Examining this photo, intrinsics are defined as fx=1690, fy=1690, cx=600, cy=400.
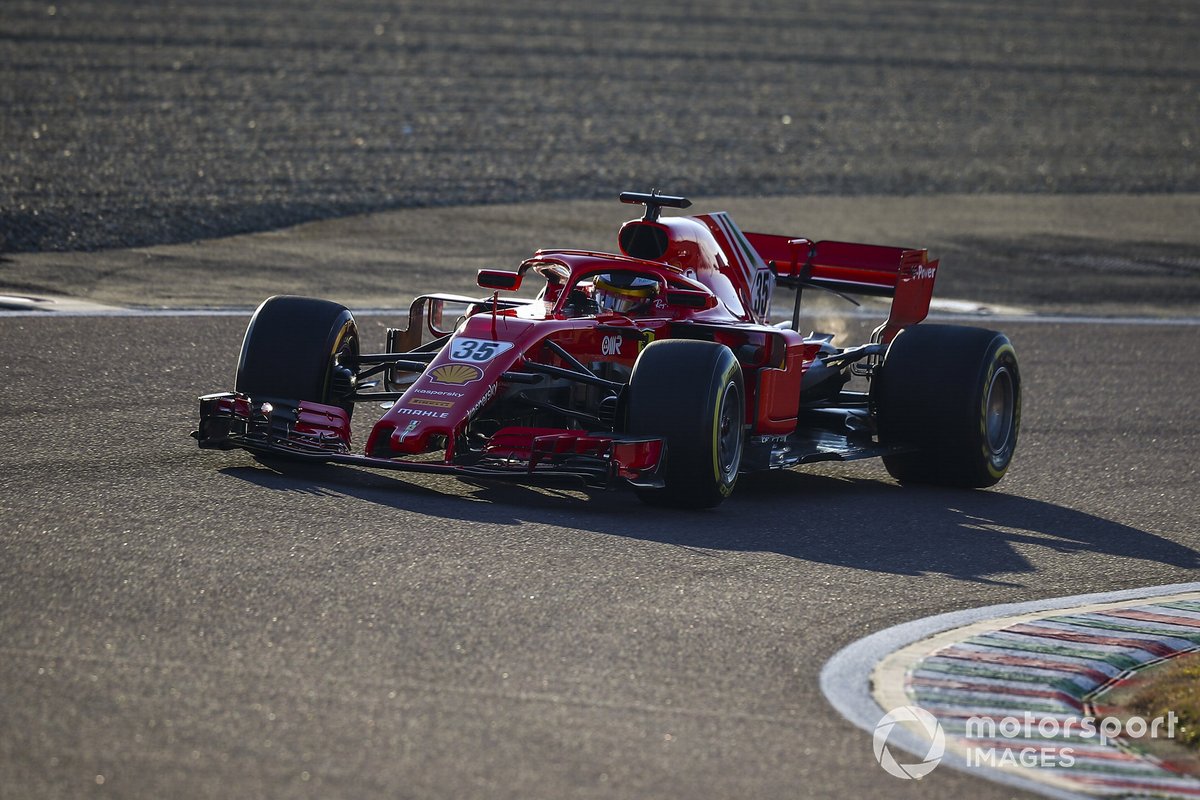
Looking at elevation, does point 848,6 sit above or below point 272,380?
above

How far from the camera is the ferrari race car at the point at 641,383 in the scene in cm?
900

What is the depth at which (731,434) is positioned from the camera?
9.56 m

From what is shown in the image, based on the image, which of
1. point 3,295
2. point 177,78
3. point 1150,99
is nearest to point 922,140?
point 1150,99

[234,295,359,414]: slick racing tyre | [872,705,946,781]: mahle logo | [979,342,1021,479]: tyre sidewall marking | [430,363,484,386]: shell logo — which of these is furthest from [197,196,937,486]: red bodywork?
[872,705,946,781]: mahle logo

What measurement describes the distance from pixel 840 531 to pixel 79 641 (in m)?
4.30

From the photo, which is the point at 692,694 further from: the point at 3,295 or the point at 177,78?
the point at 177,78

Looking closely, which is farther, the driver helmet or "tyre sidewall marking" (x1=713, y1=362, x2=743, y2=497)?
the driver helmet

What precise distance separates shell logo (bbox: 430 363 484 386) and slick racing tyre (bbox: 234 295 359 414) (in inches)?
34.1

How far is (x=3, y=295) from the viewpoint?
51.9 feet

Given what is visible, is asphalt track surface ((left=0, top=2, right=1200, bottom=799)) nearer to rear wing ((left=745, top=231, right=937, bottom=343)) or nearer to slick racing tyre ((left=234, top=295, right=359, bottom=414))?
slick racing tyre ((left=234, top=295, right=359, bottom=414))

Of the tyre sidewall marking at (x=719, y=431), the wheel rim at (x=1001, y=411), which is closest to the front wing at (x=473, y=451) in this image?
the tyre sidewall marking at (x=719, y=431)

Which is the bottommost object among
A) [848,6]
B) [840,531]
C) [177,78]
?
[840,531]

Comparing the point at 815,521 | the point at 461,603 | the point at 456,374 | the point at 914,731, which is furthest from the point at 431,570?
the point at 815,521

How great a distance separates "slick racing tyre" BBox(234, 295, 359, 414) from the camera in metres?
9.83
